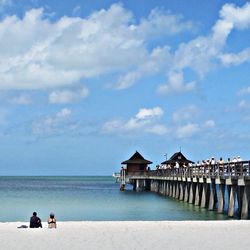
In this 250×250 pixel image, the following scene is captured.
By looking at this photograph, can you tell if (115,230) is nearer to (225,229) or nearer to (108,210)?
(225,229)

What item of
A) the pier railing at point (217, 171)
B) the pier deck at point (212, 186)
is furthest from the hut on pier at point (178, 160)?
the pier railing at point (217, 171)

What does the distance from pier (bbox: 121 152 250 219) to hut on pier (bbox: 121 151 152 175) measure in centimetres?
400

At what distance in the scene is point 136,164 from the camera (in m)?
70.2

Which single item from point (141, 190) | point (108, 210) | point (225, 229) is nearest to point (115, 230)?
point (225, 229)

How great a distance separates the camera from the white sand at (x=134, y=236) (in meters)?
14.1

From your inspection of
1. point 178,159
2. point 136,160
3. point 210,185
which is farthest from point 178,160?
point 210,185

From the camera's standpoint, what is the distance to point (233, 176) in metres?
27.1

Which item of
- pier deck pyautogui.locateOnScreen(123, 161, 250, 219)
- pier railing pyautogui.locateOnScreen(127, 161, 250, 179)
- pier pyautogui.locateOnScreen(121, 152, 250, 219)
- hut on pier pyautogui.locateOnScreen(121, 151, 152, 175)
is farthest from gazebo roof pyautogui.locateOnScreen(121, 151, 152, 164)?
pier railing pyautogui.locateOnScreen(127, 161, 250, 179)

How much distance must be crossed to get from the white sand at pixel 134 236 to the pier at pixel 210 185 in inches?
267

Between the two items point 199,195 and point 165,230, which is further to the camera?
point 199,195

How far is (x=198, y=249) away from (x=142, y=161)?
186ft

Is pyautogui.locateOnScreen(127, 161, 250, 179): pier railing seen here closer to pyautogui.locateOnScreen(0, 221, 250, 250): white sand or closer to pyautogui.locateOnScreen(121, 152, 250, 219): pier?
pyautogui.locateOnScreen(121, 152, 250, 219): pier

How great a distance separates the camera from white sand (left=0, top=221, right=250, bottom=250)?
Answer: 46.2 ft

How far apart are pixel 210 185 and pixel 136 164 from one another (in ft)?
116
